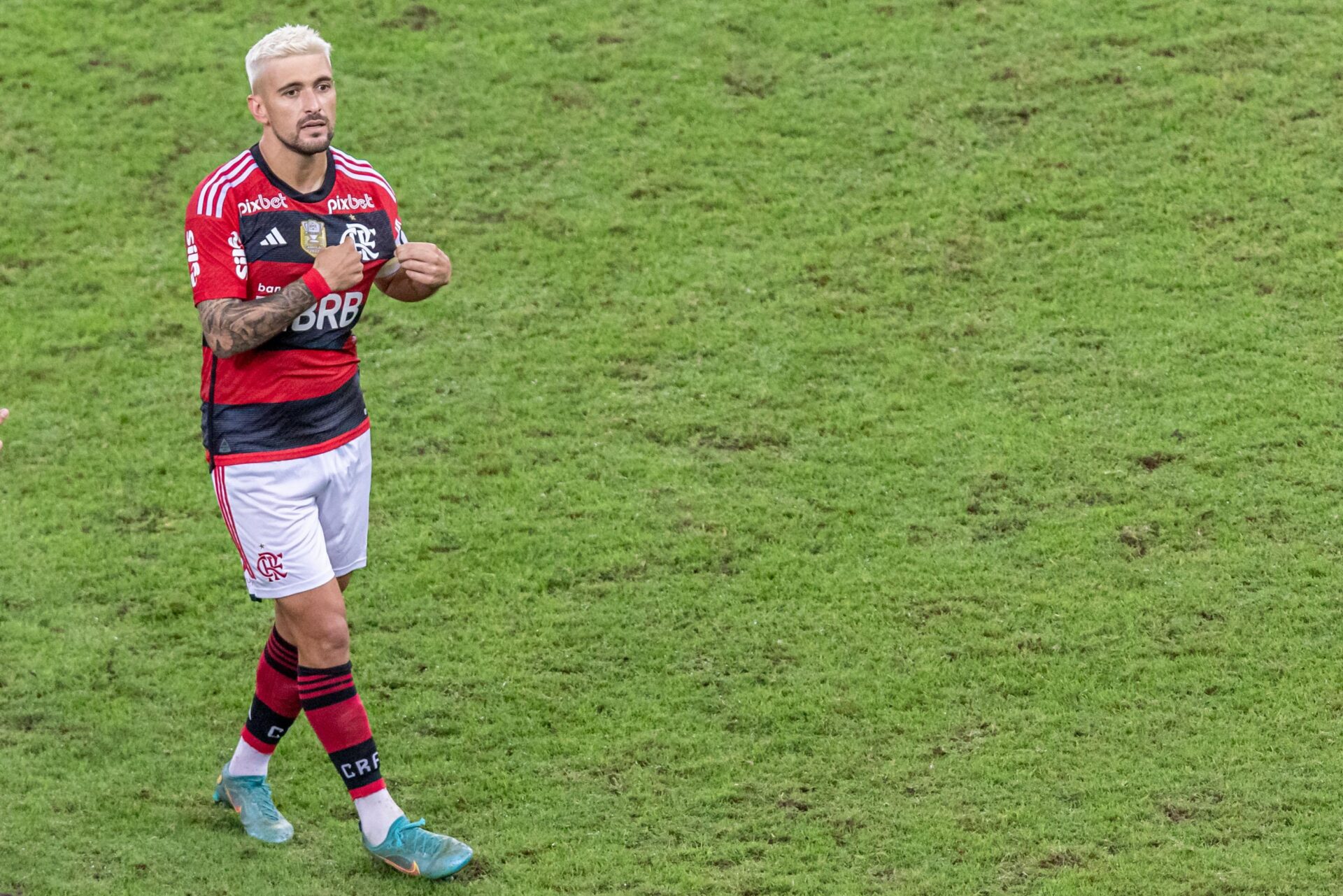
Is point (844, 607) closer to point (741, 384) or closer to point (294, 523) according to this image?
point (741, 384)

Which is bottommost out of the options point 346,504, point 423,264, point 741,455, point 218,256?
point 741,455

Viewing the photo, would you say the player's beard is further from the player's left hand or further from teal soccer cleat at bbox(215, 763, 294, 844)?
teal soccer cleat at bbox(215, 763, 294, 844)

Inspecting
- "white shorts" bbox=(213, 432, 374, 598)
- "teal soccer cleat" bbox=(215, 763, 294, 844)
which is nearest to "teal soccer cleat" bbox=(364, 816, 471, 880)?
"teal soccer cleat" bbox=(215, 763, 294, 844)

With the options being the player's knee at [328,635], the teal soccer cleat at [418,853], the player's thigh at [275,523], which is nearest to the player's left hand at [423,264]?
the player's thigh at [275,523]

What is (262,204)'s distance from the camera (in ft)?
14.2

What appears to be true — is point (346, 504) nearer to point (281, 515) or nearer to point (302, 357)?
point (281, 515)

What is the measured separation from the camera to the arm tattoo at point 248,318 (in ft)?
13.7

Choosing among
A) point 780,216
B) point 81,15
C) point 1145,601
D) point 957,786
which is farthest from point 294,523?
point 81,15

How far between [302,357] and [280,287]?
0.20m

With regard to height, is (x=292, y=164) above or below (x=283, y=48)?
below

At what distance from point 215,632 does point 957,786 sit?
2.76m

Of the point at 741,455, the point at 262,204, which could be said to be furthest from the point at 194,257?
the point at 741,455

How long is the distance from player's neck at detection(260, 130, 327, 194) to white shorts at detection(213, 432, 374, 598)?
0.74 meters

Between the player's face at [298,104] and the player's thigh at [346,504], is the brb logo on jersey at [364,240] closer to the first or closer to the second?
the player's face at [298,104]
